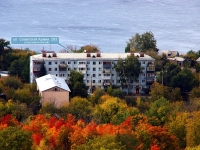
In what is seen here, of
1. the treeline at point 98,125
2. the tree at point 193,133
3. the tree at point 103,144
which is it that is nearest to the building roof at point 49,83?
the treeline at point 98,125

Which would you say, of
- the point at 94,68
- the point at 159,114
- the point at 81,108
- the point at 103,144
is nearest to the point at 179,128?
the point at 159,114

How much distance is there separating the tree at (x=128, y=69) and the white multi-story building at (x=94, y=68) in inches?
10.0

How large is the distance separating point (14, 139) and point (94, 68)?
800 centimetres

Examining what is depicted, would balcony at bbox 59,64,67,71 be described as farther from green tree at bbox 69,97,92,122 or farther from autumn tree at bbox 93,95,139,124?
autumn tree at bbox 93,95,139,124

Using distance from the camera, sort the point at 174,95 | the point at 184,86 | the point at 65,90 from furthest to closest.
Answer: the point at 184,86, the point at 174,95, the point at 65,90

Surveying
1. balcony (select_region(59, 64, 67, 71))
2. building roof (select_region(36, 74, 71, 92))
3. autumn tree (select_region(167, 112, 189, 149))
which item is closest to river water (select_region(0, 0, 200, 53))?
balcony (select_region(59, 64, 67, 71))

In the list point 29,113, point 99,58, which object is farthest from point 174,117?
point 99,58

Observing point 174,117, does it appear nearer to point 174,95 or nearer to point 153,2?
point 174,95

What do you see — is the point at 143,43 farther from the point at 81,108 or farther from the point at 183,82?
the point at 81,108

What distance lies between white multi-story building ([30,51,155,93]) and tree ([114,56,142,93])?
255 millimetres

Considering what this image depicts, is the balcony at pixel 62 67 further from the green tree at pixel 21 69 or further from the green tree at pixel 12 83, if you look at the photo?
the green tree at pixel 12 83

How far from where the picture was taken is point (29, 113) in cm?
1068

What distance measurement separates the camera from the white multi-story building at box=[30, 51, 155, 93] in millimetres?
14875

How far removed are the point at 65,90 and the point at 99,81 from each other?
283cm
